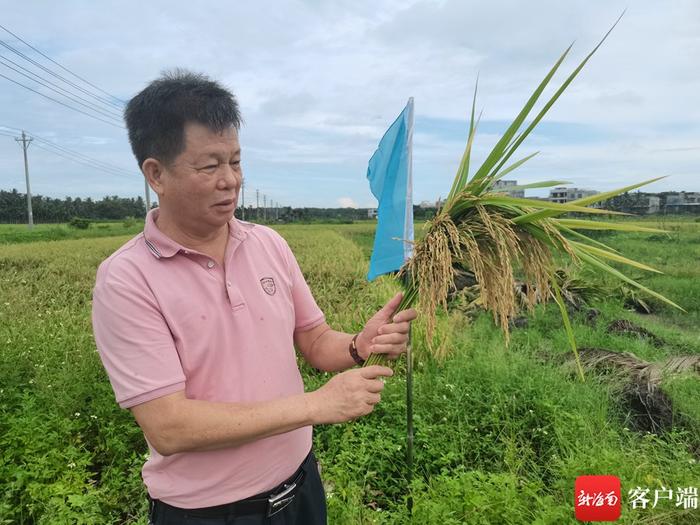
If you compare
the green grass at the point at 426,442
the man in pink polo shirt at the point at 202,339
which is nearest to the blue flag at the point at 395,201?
the green grass at the point at 426,442

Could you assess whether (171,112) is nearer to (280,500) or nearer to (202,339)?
(202,339)

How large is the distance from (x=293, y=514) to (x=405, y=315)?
29.1 inches

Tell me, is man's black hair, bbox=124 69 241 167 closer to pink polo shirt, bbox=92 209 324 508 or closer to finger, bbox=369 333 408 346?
pink polo shirt, bbox=92 209 324 508

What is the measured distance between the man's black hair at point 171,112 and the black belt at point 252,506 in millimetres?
978

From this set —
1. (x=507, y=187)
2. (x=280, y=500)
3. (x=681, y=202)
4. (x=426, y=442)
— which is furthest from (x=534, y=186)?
(x=681, y=202)

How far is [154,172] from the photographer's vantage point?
1.29m

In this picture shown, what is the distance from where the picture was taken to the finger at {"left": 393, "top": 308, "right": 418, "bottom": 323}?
159 cm

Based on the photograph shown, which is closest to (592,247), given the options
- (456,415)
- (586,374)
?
(456,415)

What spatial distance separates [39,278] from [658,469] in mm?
10632

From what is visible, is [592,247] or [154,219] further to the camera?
[592,247]

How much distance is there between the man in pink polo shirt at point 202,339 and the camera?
1.16 meters

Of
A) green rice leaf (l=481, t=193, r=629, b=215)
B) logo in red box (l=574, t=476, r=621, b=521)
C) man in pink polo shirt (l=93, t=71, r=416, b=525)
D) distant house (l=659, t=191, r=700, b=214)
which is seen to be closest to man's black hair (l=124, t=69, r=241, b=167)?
man in pink polo shirt (l=93, t=71, r=416, b=525)

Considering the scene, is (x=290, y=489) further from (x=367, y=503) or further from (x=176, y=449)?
(x=367, y=503)

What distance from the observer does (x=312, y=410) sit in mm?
1218
